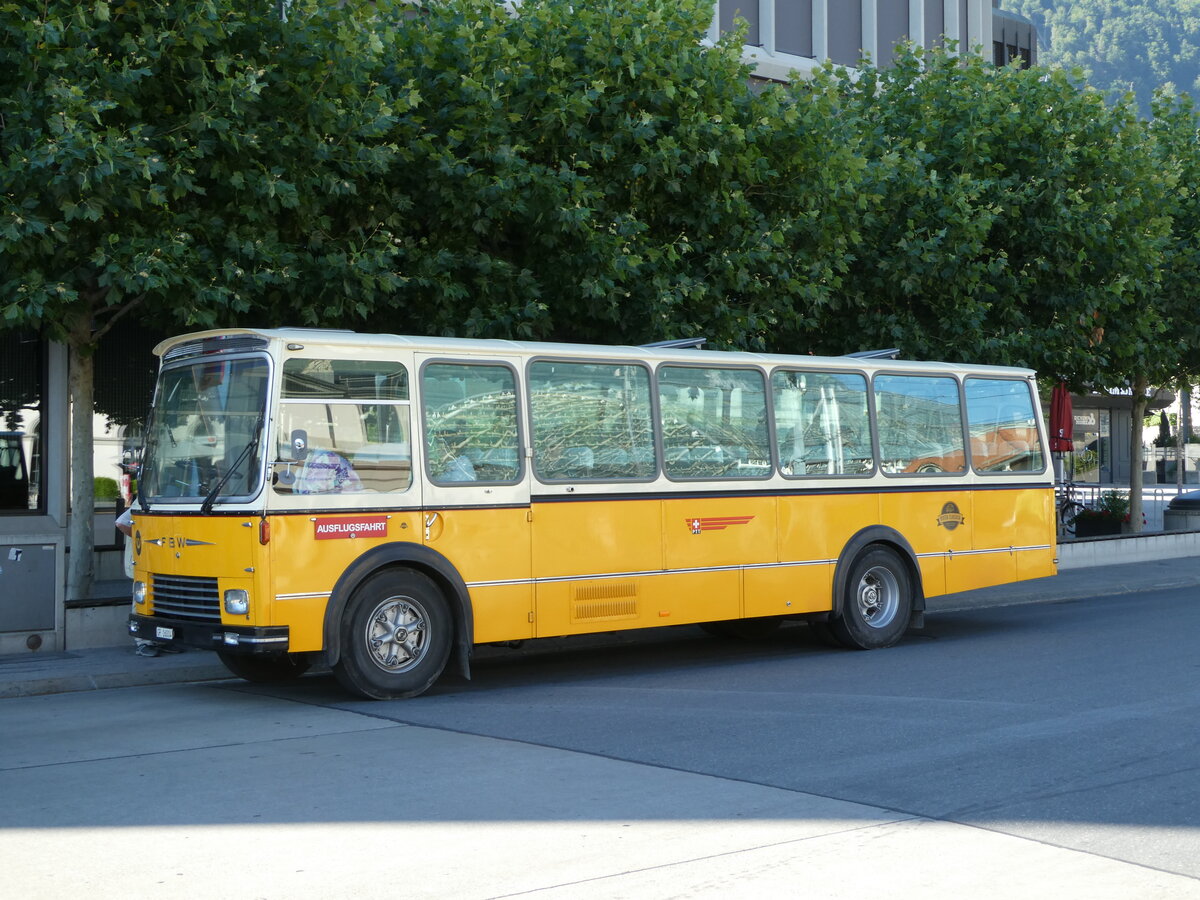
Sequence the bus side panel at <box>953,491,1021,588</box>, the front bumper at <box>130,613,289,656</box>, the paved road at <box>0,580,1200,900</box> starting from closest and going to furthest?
the paved road at <box>0,580,1200,900</box> → the front bumper at <box>130,613,289,656</box> → the bus side panel at <box>953,491,1021,588</box>

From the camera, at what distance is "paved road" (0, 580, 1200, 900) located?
5.80 m

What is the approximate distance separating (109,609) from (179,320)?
2.83 meters

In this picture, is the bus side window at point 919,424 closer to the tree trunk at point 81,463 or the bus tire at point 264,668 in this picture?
the bus tire at point 264,668

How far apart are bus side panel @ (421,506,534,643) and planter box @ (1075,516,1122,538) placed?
737 inches

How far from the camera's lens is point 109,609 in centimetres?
1359

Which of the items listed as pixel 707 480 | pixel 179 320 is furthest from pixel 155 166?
pixel 707 480

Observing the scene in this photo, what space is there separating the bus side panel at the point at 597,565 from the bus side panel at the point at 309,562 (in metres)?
1.62

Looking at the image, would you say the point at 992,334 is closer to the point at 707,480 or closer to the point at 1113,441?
the point at 707,480

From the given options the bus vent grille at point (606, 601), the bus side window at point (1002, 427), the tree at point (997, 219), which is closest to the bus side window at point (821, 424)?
the bus side window at point (1002, 427)

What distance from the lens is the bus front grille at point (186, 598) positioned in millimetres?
10383

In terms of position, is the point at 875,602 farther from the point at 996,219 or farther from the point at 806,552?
the point at 996,219

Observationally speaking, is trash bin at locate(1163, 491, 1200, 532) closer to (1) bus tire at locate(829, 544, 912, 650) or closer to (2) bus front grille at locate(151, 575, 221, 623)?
(1) bus tire at locate(829, 544, 912, 650)

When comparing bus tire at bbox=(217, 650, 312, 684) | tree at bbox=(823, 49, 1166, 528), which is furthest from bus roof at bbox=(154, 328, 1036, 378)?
tree at bbox=(823, 49, 1166, 528)

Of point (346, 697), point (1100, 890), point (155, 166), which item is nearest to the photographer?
point (1100, 890)
